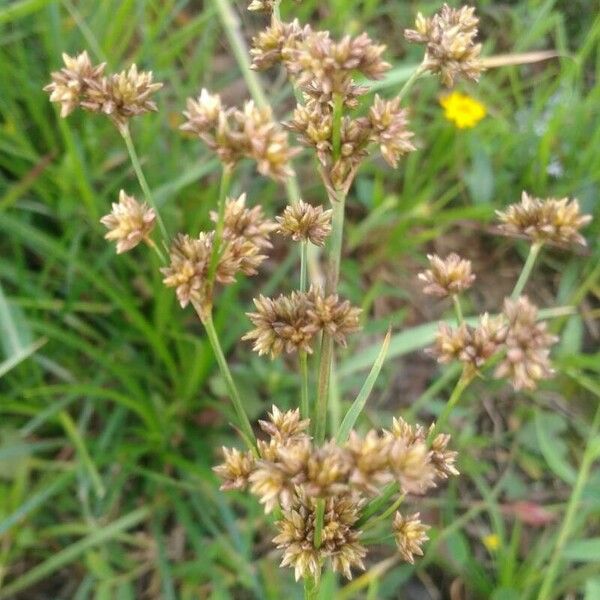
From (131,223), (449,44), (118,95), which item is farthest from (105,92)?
(449,44)

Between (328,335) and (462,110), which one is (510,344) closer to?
(328,335)

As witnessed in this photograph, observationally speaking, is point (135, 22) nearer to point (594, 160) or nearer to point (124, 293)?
point (124, 293)

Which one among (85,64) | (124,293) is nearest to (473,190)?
(124,293)

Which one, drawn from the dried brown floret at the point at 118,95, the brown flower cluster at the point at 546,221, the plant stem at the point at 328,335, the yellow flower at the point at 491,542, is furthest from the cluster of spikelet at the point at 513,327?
the yellow flower at the point at 491,542

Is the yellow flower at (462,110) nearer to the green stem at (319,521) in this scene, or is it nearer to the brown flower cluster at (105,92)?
the brown flower cluster at (105,92)

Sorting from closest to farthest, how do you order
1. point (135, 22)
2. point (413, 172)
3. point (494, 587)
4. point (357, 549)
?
point (357, 549)
point (494, 587)
point (135, 22)
point (413, 172)

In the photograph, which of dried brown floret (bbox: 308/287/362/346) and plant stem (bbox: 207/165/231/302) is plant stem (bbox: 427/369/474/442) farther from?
plant stem (bbox: 207/165/231/302)

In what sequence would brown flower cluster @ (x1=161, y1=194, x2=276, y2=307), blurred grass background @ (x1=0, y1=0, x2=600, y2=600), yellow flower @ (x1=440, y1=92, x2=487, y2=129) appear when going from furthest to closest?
yellow flower @ (x1=440, y1=92, x2=487, y2=129) → blurred grass background @ (x1=0, y1=0, x2=600, y2=600) → brown flower cluster @ (x1=161, y1=194, x2=276, y2=307)

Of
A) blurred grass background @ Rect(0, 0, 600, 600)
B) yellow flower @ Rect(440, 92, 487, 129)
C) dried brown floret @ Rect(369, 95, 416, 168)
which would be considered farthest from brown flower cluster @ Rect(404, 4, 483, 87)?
yellow flower @ Rect(440, 92, 487, 129)
